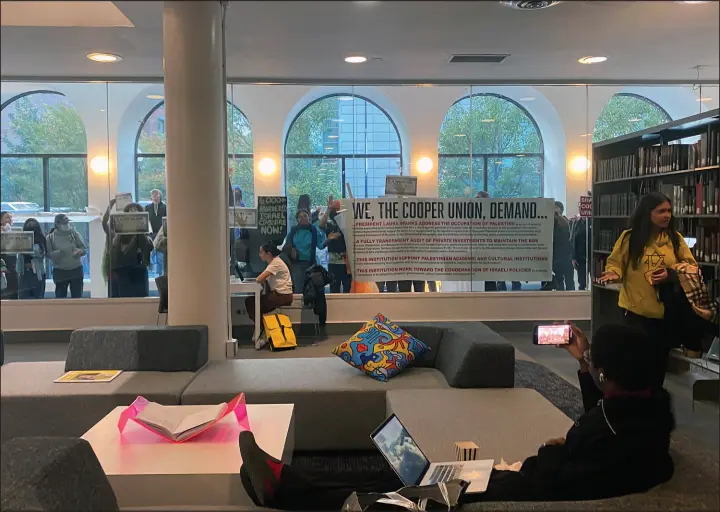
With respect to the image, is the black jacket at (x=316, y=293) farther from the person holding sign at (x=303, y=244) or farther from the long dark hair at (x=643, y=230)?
the long dark hair at (x=643, y=230)

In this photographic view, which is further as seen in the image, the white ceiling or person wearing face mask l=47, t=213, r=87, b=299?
person wearing face mask l=47, t=213, r=87, b=299

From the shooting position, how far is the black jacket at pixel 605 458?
3.62ft

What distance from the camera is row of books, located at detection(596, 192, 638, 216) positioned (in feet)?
17.0

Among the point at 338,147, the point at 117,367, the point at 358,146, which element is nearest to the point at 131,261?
the point at 338,147

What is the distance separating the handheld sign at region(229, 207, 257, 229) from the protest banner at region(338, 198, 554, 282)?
94 centimetres

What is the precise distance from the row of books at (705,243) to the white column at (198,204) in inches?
117

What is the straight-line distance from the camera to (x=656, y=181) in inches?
185

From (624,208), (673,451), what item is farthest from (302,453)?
(624,208)

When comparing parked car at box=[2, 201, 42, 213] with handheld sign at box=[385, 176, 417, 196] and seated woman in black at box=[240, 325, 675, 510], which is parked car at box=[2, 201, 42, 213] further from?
handheld sign at box=[385, 176, 417, 196]

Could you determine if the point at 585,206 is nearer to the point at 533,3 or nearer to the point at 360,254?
the point at 360,254

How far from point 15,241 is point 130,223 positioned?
5951 millimetres

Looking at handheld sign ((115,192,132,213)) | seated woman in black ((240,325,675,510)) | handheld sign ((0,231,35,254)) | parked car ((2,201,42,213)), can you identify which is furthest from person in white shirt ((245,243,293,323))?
parked car ((2,201,42,213))

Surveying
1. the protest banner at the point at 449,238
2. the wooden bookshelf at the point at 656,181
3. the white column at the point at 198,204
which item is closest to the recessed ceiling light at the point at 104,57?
the white column at the point at 198,204

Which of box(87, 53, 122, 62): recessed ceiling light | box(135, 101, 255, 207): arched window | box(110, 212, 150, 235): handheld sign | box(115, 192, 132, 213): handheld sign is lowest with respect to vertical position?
box(110, 212, 150, 235): handheld sign
